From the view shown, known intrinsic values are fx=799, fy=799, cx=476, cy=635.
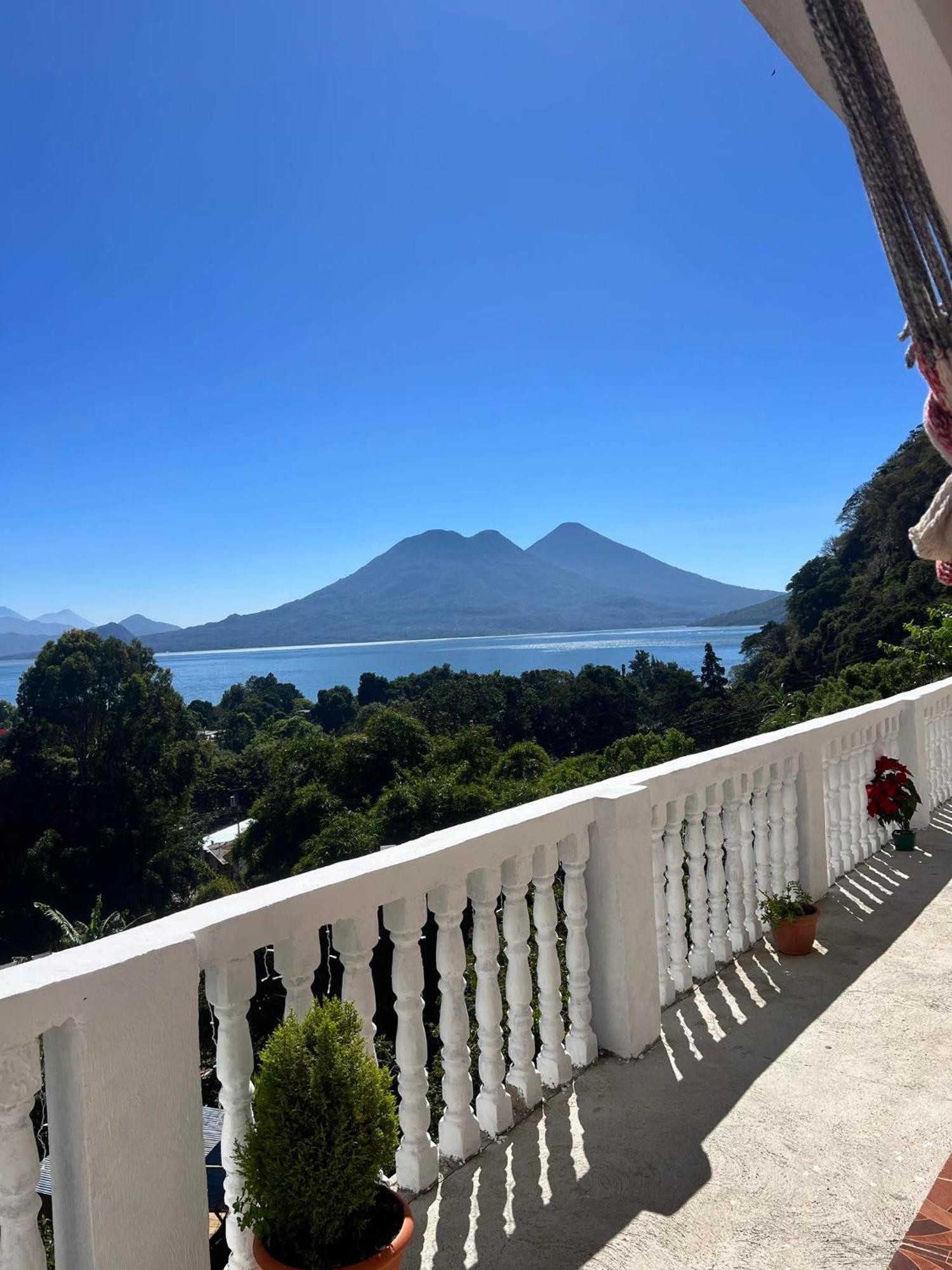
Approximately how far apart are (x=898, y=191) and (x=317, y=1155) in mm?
1706

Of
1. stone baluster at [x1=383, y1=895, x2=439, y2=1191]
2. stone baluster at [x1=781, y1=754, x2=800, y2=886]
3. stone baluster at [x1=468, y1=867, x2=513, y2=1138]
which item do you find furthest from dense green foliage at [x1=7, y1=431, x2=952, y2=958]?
stone baluster at [x1=383, y1=895, x2=439, y2=1191]

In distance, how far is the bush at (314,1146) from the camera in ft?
4.50

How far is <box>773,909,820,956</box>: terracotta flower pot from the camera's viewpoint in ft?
10.9

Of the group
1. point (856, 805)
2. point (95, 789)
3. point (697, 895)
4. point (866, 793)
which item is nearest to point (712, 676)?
point (95, 789)

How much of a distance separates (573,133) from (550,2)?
16.1 feet

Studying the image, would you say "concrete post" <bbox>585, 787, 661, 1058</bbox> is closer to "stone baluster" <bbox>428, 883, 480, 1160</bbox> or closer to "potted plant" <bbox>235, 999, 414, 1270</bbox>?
"stone baluster" <bbox>428, 883, 480, 1160</bbox>

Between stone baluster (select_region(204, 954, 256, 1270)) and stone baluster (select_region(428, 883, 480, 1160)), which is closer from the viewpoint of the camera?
stone baluster (select_region(204, 954, 256, 1270))

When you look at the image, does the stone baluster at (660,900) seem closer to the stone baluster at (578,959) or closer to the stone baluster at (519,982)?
the stone baluster at (578,959)

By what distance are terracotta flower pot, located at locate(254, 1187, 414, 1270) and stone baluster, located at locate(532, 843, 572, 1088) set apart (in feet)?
3.23

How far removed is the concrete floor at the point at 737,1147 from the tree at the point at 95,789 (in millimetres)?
41070

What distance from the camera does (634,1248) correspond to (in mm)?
1788

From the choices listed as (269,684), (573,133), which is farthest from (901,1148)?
(269,684)

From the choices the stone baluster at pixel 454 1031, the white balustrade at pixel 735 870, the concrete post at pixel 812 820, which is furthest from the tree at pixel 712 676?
the stone baluster at pixel 454 1031

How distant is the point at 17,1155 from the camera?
4.00 ft
